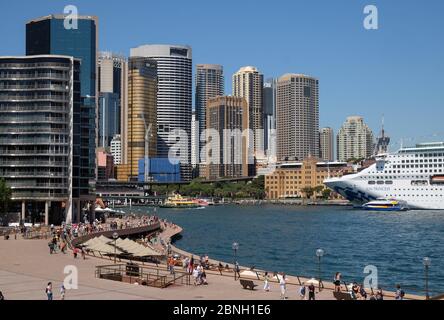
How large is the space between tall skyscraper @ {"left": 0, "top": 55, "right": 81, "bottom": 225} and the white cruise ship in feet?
280

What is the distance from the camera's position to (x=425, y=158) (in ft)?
518

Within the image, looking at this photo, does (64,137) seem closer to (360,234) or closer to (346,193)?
(360,234)

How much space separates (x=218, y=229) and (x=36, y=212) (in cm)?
3020

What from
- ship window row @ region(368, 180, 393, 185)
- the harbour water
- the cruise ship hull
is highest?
ship window row @ region(368, 180, 393, 185)

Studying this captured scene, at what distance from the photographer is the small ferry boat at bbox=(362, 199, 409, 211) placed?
153125 millimetres

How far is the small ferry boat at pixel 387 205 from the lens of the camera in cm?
15312

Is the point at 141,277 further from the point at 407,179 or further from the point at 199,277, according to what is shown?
the point at 407,179

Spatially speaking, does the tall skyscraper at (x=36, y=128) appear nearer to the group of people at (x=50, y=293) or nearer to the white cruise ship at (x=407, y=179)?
the group of people at (x=50, y=293)

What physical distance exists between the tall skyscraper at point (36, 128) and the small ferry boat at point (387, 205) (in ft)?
273

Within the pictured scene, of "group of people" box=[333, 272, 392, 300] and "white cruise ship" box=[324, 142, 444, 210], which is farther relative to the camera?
"white cruise ship" box=[324, 142, 444, 210]

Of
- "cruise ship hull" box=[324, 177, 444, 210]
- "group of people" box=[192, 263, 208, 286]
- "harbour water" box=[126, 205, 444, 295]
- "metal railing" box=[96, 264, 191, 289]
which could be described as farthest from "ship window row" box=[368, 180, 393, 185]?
"group of people" box=[192, 263, 208, 286]

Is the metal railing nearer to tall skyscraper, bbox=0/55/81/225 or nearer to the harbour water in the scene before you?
the harbour water

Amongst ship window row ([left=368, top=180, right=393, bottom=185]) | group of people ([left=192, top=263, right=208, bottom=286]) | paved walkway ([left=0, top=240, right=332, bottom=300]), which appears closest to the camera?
paved walkway ([left=0, top=240, right=332, bottom=300])

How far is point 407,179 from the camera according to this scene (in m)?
159
